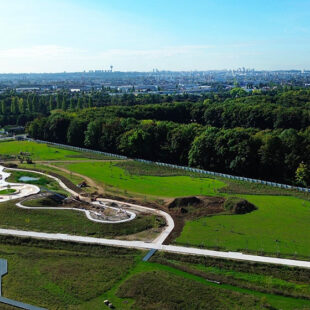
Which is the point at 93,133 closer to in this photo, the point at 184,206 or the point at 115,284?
the point at 184,206

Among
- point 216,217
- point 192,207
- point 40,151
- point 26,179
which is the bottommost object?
point 216,217

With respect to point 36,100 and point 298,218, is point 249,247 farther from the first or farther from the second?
point 36,100

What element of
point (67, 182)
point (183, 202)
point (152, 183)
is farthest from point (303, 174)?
point (67, 182)

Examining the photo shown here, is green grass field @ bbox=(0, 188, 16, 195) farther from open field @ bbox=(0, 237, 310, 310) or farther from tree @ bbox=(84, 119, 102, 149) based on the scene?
tree @ bbox=(84, 119, 102, 149)

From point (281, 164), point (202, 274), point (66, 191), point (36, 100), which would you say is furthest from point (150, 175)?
point (36, 100)

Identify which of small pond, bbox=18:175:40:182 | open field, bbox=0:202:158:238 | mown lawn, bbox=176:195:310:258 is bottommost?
mown lawn, bbox=176:195:310:258

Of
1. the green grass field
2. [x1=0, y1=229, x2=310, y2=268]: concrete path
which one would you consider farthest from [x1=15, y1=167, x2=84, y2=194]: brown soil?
[x1=0, y1=229, x2=310, y2=268]: concrete path
